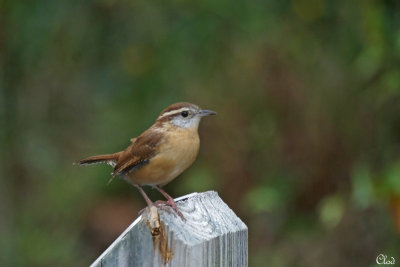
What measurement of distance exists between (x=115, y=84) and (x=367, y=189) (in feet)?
9.48

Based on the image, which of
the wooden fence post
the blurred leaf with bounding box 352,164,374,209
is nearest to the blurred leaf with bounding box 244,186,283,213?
the blurred leaf with bounding box 352,164,374,209

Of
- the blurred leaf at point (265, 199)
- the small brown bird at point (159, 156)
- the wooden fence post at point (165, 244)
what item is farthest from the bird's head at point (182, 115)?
the wooden fence post at point (165, 244)

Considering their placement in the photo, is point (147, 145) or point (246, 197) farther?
point (246, 197)

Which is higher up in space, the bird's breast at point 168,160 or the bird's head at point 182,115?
the bird's head at point 182,115

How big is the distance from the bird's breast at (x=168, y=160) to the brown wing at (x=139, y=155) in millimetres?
27

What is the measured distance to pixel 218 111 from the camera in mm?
6664

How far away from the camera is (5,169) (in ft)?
22.9

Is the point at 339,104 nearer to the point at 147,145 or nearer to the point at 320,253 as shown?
the point at 320,253

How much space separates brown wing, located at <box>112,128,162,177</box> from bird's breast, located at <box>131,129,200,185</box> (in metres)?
0.03

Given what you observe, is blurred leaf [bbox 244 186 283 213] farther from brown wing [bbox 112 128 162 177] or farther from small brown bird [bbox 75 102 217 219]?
brown wing [bbox 112 128 162 177]

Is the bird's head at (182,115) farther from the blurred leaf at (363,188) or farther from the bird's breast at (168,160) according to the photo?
the blurred leaf at (363,188)

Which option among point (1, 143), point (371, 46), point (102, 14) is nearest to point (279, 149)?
point (371, 46)

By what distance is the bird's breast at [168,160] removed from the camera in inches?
161

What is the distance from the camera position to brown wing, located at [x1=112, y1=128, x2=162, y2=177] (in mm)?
4121
